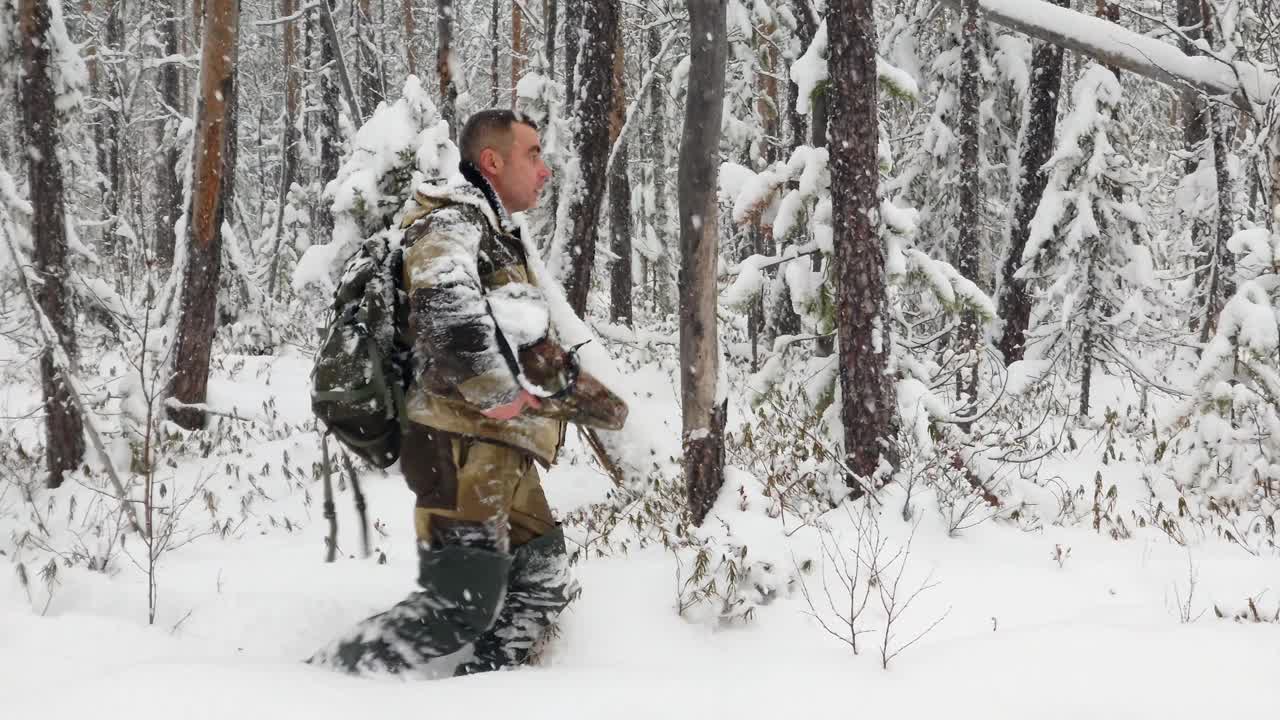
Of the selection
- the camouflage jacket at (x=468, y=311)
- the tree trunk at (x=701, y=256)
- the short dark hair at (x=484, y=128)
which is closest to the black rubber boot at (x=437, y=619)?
the camouflage jacket at (x=468, y=311)

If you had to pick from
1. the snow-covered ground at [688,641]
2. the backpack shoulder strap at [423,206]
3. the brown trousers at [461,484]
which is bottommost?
the snow-covered ground at [688,641]

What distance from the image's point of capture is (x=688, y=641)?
3717mm

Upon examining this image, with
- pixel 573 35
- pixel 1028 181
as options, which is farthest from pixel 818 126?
pixel 1028 181

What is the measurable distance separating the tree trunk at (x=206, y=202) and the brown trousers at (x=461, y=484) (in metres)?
5.98

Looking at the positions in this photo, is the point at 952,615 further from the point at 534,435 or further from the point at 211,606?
the point at 211,606

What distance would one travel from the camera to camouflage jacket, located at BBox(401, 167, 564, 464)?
2.79m

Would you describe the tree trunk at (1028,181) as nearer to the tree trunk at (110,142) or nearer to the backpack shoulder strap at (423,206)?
the backpack shoulder strap at (423,206)

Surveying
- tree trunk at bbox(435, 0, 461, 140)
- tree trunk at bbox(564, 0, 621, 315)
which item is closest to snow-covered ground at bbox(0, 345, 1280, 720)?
tree trunk at bbox(564, 0, 621, 315)

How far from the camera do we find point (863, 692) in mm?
2834

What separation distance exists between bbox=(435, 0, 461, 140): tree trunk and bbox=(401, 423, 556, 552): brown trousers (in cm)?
593

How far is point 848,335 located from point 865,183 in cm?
101

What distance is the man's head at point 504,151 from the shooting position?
324 cm

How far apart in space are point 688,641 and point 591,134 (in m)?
5.50

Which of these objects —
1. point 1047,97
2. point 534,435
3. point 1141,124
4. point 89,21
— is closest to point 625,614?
point 534,435
